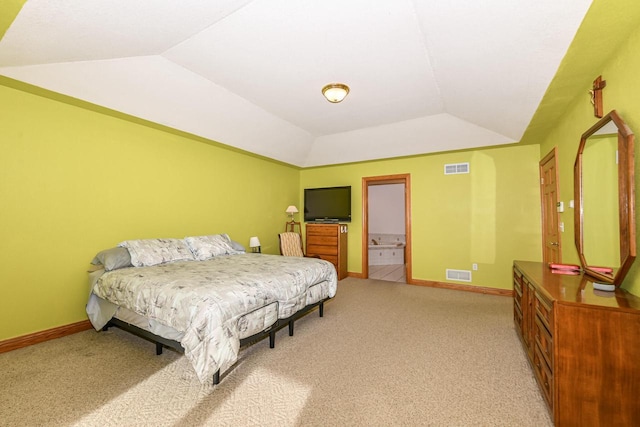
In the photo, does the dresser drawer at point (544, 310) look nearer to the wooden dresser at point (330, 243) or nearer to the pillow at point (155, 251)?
the pillow at point (155, 251)

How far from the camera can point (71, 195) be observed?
9.72ft

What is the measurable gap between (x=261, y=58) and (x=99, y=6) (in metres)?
1.27

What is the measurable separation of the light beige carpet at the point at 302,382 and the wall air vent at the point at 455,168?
269 centimetres

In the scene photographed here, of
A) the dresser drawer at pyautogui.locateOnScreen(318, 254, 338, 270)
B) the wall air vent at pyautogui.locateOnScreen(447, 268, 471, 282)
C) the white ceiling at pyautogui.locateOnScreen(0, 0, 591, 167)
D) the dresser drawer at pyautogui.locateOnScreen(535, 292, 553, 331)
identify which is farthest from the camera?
the dresser drawer at pyautogui.locateOnScreen(318, 254, 338, 270)

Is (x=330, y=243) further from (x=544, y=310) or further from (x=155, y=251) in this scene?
(x=544, y=310)

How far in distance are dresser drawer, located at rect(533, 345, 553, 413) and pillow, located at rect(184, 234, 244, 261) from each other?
11.5 feet

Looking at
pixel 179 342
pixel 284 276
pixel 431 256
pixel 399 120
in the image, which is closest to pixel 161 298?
pixel 179 342

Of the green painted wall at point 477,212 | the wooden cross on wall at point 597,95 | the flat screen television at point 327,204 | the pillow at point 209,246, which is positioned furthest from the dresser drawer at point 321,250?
the wooden cross on wall at point 597,95

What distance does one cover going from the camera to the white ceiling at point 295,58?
1.86 meters

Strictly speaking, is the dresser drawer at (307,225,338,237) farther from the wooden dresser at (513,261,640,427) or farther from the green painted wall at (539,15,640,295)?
the wooden dresser at (513,261,640,427)

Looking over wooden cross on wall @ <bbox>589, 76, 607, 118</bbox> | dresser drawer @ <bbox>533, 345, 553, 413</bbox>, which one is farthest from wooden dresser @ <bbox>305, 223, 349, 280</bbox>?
wooden cross on wall @ <bbox>589, 76, 607, 118</bbox>

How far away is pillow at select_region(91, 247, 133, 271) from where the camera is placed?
9.55 feet

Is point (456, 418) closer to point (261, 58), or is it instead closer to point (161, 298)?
point (161, 298)

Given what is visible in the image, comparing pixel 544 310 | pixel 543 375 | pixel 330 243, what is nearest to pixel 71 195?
pixel 330 243
